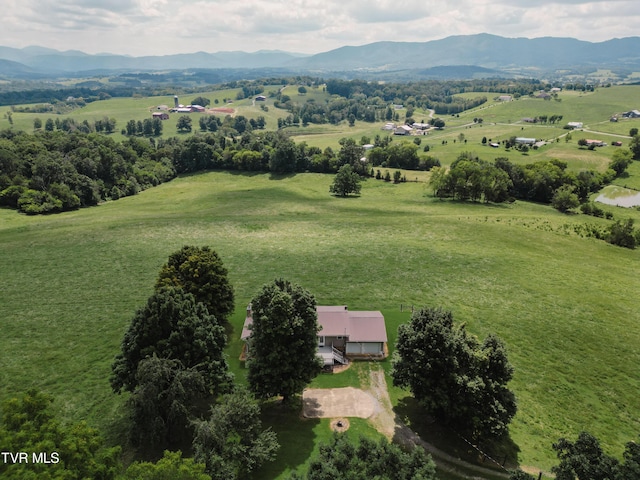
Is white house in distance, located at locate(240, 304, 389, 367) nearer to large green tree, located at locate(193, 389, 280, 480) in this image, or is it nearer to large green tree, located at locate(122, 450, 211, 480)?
large green tree, located at locate(193, 389, 280, 480)

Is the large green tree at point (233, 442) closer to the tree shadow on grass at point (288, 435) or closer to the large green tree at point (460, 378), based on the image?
the tree shadow on grass at point (288, 435)

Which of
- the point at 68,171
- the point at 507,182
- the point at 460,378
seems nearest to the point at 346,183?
the point at 507,182

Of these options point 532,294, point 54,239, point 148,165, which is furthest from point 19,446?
point 148,165

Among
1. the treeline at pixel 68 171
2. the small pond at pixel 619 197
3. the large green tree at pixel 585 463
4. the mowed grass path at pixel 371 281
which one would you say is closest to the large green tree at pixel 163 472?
the mowed grass path at pixel 371 281

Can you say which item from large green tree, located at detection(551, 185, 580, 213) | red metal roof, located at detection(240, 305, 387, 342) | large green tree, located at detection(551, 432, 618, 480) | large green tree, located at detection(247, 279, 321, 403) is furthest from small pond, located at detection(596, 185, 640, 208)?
large green tree, located at detection(247, 279, 321, 403)

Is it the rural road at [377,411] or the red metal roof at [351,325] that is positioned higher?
the red metal roof at [351,325]

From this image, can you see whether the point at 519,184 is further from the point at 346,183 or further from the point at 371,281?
the point at 371,281
